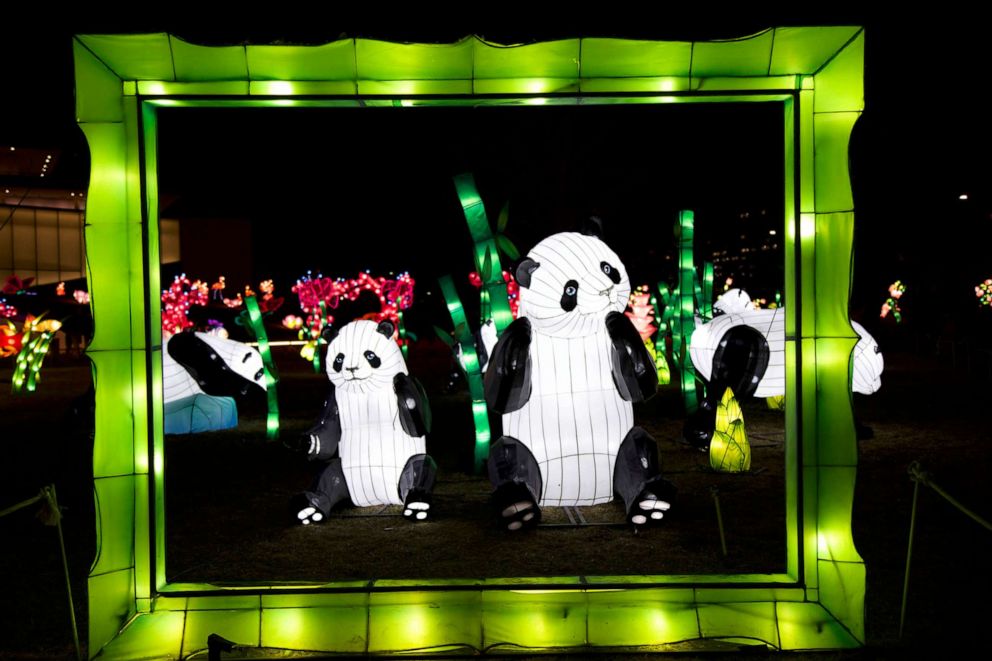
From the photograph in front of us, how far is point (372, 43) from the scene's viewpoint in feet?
11.5

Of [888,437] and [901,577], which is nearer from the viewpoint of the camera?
[901,577]

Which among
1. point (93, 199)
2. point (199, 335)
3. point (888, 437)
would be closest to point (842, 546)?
point (93, 199)

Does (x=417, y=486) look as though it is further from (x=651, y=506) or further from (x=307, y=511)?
(x=651, y=506)

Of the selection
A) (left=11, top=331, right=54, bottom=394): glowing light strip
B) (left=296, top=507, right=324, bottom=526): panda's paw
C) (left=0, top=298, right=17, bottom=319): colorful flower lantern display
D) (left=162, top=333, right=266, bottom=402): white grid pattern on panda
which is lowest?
(left=296, top=507, right=324, bottom=526): panda's paw

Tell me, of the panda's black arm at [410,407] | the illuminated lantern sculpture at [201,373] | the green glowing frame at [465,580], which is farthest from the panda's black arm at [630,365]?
the illuminated lantern sculpture at [201,373]

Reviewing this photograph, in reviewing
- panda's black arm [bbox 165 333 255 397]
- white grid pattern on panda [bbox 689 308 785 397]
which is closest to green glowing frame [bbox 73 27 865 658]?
white grid pattern on panda [bbox 689 308 785 397]

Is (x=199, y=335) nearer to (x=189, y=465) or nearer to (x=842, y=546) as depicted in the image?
(x=189, y=465)

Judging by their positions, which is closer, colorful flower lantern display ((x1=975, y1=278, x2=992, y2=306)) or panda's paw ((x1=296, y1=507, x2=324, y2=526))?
panda's paw ((x1=296, y1=507, x2=324, y2=526))

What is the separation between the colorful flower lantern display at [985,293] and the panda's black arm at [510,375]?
2259cm

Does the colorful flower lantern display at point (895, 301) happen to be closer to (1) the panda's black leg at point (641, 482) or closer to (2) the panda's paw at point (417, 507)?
(1) the panda's black leg at point (641, 482)

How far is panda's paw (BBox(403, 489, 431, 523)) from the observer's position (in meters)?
5.73

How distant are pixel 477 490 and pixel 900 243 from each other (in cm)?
2932

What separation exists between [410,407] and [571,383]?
1085 mm

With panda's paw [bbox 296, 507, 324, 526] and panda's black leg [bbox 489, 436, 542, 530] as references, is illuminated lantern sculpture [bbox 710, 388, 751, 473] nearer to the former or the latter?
panda's black leg [bbox 489, 436, 542, 530]
